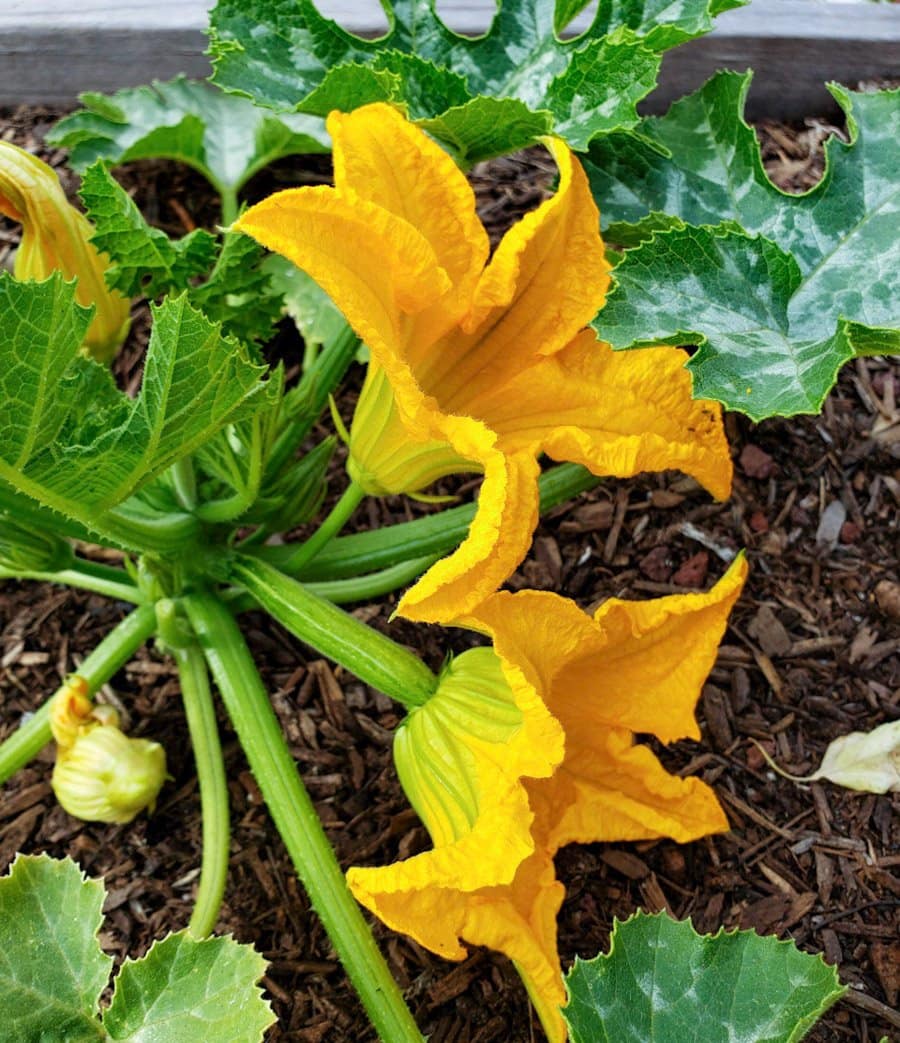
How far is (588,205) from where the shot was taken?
4.27ft

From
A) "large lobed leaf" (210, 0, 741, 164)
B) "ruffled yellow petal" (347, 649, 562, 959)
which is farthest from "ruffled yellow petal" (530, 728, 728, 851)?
"large lobed leaf" (210, 0, 741, 164)

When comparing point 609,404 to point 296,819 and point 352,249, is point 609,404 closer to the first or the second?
point 352,249

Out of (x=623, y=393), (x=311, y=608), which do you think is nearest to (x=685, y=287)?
(x=623, y=393)

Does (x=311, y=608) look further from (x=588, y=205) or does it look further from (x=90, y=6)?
(x=90, y=6)

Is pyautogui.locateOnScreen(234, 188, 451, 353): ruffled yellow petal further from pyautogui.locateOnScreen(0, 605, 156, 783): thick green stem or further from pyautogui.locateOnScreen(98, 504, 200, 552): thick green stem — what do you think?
pyautogui.locateOnScreen(0, 605, 156, 783): thick green stem

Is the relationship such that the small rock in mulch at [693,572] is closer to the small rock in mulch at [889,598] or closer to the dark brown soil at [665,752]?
the dark brown soil at [665,752]

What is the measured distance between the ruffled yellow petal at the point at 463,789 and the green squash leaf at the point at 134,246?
59 cm

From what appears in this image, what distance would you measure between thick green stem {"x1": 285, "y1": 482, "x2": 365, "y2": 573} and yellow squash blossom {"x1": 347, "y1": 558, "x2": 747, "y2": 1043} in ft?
0.99

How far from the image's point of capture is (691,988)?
1215 mm

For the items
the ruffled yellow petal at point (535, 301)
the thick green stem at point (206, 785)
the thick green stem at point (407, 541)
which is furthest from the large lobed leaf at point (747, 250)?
the thick green stem at point (206, 785)

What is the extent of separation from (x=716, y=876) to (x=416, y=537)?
632 mm

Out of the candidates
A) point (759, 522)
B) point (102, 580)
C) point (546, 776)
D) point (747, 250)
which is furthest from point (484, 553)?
point (759, 522)

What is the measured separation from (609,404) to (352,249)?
1.24 feet

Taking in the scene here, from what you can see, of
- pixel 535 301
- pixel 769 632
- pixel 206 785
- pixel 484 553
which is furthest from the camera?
pixel 769 632
